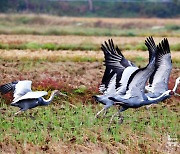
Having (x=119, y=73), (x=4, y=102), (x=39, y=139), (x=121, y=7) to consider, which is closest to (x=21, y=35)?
(x=4, y=102)

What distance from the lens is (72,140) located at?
11109 mm

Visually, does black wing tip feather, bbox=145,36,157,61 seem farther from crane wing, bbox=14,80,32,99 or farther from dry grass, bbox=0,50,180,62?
dry grass, bbox=0,50,180,62

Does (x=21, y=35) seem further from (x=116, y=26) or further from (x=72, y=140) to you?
(x=72, y=140)

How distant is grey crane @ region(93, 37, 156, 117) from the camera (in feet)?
42.6

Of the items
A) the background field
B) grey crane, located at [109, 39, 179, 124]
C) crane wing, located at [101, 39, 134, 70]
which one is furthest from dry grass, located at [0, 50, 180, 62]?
grey crane, located at [109, 39, 179, 124]

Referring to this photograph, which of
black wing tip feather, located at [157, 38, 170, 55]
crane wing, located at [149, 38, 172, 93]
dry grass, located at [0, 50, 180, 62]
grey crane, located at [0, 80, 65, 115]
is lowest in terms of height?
dry grass, located at [0, 50, 180, 62]

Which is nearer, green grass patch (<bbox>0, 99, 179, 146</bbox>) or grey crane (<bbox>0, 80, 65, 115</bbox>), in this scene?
green grass patch (<bbox>0, 99, 179, 146</bbox>)

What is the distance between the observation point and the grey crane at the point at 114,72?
1299 cm

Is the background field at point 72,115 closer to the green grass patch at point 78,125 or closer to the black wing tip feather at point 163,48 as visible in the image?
the green grass patch at point 78,125

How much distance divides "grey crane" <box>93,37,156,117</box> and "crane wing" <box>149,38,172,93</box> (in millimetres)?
352

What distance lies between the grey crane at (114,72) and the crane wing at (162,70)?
0.35 m

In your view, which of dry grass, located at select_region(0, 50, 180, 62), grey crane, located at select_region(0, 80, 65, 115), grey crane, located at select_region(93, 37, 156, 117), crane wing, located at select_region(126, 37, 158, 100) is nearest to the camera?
crane wing, located at select_region(126, 37, 158, 100)

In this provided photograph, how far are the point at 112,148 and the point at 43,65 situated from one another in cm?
1031

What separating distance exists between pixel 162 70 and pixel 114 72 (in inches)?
37.3
